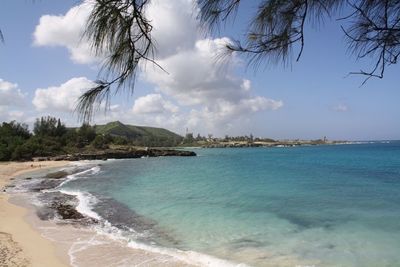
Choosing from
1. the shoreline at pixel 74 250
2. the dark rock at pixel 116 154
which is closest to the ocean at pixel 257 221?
the shoreline at pixel 74 250

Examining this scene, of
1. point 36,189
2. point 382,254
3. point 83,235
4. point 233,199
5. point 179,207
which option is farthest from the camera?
point 36,189

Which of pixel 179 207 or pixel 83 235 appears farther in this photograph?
pixel 179 207

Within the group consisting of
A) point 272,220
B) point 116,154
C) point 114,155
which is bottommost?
point 272,220

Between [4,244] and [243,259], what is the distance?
6534 millimetres

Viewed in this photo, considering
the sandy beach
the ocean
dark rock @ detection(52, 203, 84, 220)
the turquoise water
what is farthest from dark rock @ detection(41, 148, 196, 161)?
the sandy beach

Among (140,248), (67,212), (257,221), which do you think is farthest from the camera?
(67,212)

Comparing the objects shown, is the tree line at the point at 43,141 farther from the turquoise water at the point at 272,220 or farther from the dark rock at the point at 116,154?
the turquoise water at the point at 272,220

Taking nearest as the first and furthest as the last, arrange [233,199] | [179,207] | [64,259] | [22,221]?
[64,259] < [22,221] < [179,207] < [233,199]

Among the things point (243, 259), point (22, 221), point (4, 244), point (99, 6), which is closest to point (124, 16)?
point (99, 6)

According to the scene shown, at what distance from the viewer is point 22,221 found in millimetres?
13922

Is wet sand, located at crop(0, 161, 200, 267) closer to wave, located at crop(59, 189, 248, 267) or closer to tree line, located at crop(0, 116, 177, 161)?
wave, located at crop(59, 189, 248, 267)

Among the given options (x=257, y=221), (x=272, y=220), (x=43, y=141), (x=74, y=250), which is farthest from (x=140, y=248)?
(x=43, y=141)

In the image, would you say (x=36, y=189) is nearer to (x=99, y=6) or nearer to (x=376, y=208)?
(x=376, y=208)

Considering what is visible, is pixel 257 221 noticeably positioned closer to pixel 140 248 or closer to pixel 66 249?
pixel 140 248
